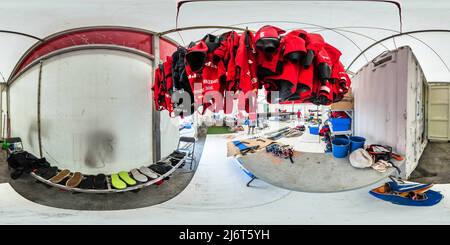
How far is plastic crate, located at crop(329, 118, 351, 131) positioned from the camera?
6.14 ft

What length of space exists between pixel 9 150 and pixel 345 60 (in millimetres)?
3546

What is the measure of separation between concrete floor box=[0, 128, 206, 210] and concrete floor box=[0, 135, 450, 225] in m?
0.04

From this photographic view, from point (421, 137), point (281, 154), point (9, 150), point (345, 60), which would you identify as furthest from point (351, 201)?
point (9, 150)

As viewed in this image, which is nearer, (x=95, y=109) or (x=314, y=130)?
(x=95, y=109)

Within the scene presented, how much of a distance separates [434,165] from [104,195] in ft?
9.49

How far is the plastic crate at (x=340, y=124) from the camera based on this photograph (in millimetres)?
1872

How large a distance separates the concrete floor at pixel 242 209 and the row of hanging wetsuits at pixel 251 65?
63cm

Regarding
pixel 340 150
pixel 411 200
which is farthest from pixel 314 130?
pixel 411 200

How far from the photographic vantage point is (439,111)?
1.23 meters

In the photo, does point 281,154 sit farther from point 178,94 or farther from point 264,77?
point 178,94

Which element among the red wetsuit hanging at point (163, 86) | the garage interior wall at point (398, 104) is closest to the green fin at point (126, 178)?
the red wetsuit hanging at point (163, 86)

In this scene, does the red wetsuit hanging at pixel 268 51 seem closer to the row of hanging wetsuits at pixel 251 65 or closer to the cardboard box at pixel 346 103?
the row of hanging wetsuits at pixel 251 65

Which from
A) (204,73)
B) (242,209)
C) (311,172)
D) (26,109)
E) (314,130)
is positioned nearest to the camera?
(204,73)

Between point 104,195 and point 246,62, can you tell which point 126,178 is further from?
point 246,62
